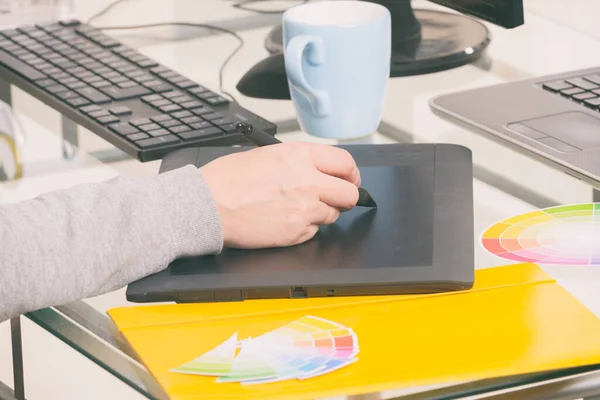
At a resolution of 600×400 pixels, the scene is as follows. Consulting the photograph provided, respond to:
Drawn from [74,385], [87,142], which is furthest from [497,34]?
[74,385]

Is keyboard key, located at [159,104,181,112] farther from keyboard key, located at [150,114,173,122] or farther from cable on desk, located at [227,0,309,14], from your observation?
cable on desk, located at [227,0,309,14]

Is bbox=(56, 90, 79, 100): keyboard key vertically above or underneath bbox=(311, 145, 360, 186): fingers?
underneath

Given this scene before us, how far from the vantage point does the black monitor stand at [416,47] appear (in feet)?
4.13

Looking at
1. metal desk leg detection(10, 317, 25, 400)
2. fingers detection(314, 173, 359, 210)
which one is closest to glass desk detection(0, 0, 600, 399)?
metal desk leg detection(10, 317, 25, 400)

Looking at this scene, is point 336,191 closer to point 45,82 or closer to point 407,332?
point 407,332

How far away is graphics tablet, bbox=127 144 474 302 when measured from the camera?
79 centimetres

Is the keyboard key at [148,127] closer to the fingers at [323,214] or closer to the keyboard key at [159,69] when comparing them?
the keyboard key at [159,69]

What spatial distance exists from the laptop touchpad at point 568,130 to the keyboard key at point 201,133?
31 centimetres

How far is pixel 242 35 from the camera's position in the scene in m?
1.46

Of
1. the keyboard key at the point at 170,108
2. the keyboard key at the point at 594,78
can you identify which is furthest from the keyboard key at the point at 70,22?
the keyboard key at the point at 594,78

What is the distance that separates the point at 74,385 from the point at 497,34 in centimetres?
74

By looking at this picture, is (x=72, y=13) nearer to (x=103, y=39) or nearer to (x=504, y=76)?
(x=103, y=39)

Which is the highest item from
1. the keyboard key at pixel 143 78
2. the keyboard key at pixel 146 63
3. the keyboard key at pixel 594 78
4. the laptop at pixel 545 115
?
the keyboard key at pixel 594 78

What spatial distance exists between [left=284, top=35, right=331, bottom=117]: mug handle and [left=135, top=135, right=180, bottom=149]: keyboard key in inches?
5.3
